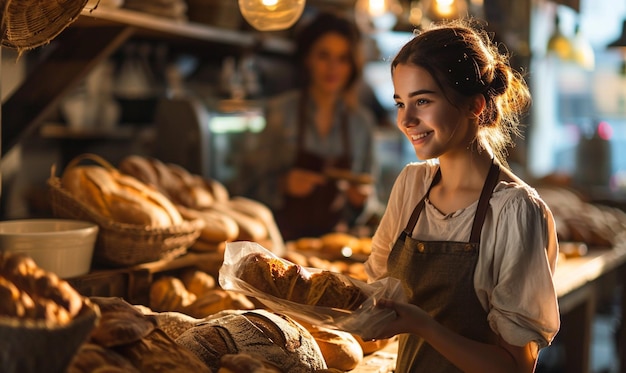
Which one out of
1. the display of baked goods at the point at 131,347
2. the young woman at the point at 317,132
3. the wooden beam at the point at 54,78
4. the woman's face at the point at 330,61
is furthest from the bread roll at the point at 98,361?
the woman's face at the point at 330,61

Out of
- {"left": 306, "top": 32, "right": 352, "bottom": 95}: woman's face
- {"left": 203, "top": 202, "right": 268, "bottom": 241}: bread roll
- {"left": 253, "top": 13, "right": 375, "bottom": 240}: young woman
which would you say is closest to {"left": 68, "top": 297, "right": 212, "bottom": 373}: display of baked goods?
{"left": 203, "top": 202, "right": 268, "bottom": 241}: bread roll

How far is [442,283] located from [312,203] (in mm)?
2560

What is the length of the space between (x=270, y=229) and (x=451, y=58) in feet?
5.17

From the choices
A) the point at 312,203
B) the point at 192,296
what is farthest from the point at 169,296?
the point at 312,203

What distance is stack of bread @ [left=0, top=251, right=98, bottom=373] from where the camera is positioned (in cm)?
110

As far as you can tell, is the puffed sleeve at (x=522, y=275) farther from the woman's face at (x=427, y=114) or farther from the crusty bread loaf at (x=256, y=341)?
the crusty bread loaf at (x=256, y=341)

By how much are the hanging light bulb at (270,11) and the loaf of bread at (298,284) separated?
0.94 meters

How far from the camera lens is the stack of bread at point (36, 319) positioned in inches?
43.3

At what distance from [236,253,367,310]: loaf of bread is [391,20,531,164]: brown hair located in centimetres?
51

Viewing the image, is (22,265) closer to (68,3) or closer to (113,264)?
(68,3)

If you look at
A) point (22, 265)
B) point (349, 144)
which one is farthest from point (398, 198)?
point (349, 144)

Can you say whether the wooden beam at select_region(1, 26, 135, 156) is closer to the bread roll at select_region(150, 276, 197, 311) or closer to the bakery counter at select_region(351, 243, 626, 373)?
the bread roll at select_region(150, 276, 197, 311)

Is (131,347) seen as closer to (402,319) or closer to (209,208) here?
(402,319)

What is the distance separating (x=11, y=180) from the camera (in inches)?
146
